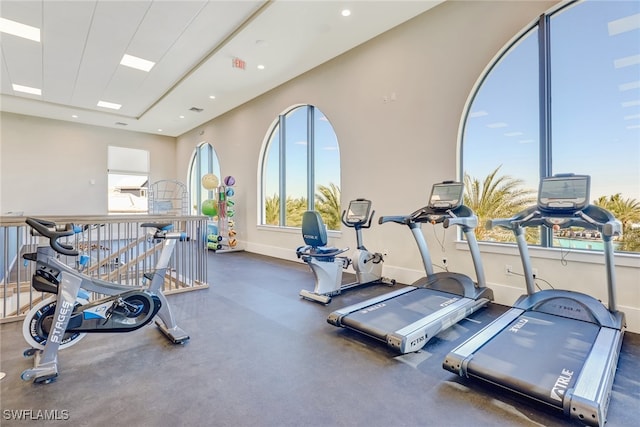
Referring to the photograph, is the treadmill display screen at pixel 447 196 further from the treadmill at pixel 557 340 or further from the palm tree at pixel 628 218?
the palm tree at pixel 628 218

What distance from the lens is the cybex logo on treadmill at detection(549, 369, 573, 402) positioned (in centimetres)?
157

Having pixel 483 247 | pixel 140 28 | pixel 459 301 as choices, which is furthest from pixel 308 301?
pixel 140 28

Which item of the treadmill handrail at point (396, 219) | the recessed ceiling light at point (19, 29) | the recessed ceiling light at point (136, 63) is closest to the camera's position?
the treadmill handrail at point (396, 219)

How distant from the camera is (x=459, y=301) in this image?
302cm

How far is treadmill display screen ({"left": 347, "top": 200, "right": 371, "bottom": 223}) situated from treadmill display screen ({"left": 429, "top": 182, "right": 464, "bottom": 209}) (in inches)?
35.3

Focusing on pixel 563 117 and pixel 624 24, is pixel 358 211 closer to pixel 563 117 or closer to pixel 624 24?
pixel 563 117

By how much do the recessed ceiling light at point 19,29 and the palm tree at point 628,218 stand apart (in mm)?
7618

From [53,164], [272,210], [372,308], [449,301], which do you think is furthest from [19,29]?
[449,301]

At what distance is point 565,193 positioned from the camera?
2.56 meters

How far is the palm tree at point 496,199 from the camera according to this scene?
11.6 feet

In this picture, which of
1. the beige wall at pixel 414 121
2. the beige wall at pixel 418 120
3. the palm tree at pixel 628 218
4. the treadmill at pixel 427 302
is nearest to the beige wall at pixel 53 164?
the beige wall at pixel 414 121

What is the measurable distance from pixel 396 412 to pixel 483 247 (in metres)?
2.60

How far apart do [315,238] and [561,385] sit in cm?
255

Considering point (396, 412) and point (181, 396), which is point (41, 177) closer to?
point (181, 396)
